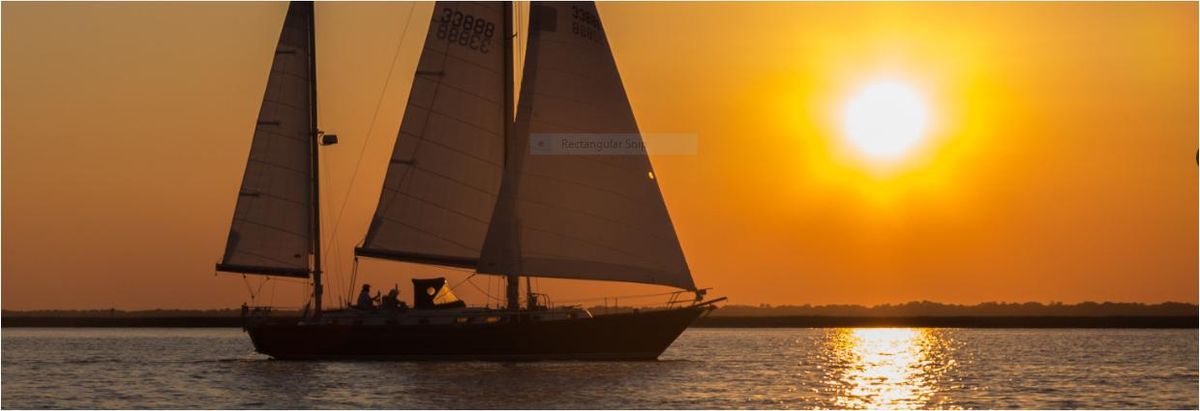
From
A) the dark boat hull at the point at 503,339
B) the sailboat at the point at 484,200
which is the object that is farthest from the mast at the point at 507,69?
the dark boat hull at the point at 503,339

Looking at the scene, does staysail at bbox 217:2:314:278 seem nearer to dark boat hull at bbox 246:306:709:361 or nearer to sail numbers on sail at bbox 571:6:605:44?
dark boat hull at bbox 246:306:709:361

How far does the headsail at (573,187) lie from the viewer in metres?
64.8

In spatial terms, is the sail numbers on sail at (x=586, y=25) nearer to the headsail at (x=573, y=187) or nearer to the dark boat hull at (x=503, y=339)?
the headsail at (x=573, y=187)

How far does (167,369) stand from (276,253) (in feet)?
29.4

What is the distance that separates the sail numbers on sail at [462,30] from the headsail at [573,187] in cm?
255

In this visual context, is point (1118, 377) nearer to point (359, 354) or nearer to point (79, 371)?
point (359, 354)

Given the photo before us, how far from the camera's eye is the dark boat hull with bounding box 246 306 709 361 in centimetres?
6644

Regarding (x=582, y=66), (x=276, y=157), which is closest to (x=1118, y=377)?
(x=582, y=66)

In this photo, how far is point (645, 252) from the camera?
215 feet

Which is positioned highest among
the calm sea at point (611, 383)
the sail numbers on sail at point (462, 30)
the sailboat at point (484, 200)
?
the sail numbers on sail at point (462, 30)

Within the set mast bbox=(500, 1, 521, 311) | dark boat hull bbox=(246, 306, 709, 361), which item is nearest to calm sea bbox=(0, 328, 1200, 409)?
dark boat hull bbox=(246, 306, 709, 361)

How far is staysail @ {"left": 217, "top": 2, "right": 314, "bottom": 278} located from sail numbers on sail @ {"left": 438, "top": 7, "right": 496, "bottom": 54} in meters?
5.76

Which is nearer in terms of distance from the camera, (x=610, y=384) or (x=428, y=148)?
(x=610, y=384)

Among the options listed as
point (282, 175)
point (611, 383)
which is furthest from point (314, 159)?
point (611, 383)
